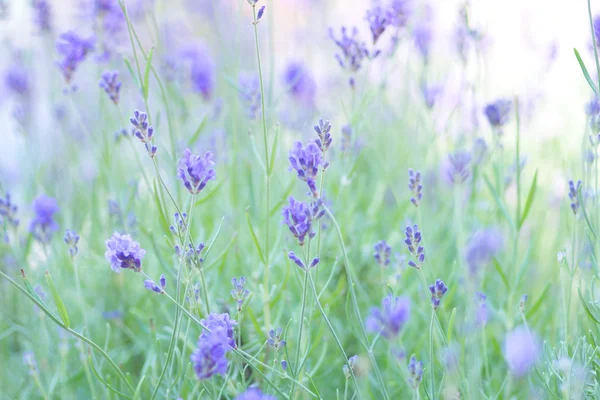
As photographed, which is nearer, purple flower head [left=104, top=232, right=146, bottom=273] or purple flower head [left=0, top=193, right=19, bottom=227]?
purple flower head [left=104, top=232, right=146, bottom=273]

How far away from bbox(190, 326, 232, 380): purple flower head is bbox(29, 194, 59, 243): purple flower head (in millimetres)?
1020

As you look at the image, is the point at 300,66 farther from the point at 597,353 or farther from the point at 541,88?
the point at 597,353

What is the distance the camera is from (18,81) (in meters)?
2.68

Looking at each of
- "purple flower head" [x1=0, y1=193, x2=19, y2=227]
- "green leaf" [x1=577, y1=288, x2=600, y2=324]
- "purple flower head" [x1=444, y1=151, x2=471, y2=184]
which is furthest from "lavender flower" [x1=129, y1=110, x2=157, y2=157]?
"green leaf" [x1=577, y1=288, x2=600, y2=324]

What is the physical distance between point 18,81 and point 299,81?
135 centimetres

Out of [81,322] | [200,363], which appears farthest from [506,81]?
[200,363]

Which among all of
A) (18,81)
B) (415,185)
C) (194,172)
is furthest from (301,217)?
(18,81)

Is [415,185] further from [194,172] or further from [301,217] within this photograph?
[194,172]

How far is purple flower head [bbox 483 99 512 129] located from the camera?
5.80 feet

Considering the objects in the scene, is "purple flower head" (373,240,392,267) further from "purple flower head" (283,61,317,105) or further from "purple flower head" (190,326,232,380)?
"purple flower head" (283,61,317,105)

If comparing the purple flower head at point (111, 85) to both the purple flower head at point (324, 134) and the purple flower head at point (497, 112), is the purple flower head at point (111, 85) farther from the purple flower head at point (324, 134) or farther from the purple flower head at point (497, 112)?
the purple flower head at point (497, 112)

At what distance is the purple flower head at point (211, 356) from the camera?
1040 mm

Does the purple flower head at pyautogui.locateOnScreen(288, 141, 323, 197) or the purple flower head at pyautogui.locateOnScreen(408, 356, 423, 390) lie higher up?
the purple flower head at pyautogui.locateOnScreen(288, 141, 323, 197)

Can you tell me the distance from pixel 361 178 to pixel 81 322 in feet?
4.58
